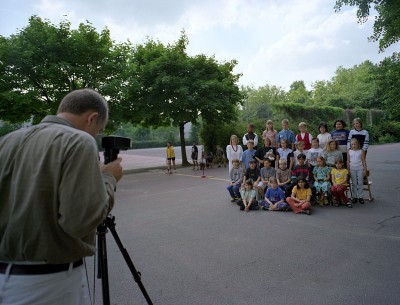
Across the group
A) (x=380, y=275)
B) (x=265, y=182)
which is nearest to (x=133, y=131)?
(x=265, y=182)

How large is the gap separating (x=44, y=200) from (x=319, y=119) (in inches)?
1255

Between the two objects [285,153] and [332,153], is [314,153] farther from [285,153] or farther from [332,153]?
[285,153]

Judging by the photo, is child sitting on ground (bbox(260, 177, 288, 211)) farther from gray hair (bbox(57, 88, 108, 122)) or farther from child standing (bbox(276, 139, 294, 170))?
gray hair (bbox(57, 88, 108, 122))

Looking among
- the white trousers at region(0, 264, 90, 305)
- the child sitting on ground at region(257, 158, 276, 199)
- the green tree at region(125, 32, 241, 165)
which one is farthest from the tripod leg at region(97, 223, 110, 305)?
the green tree at region(125, 32, 241, 165)

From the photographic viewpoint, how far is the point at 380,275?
354 cm

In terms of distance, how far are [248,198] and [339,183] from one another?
238 centimetres

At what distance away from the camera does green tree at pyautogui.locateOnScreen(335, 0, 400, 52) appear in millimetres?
8984

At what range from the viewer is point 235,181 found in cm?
834

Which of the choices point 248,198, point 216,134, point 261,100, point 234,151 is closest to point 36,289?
point 248,198

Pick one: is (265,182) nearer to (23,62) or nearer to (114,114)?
(114,114)

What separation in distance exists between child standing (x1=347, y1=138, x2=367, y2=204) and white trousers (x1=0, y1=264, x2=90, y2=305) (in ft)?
25.1

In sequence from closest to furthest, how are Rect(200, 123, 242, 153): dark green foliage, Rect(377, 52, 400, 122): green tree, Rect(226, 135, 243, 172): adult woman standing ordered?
Rect(226, 135, 243, 172): adult woman standing
Rect(377, 52, 400, 122): green tree
Rect(200, 123, 242, 153): dark green foliage

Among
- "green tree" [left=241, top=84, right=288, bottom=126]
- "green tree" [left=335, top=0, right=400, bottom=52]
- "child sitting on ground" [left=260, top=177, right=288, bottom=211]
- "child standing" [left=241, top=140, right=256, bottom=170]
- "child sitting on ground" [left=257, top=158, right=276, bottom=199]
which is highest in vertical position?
"green tree" [left=241, top=84, right=288, bottom=126]

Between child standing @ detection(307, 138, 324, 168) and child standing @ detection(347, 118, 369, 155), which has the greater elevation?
child standing @ detection(347, 118, 369, 155)
